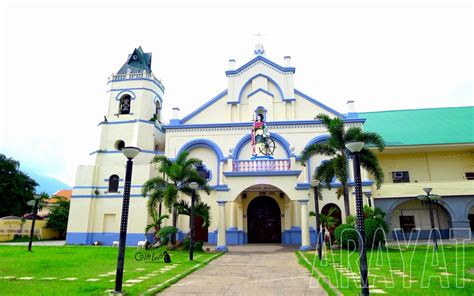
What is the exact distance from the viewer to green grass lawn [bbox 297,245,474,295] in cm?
734

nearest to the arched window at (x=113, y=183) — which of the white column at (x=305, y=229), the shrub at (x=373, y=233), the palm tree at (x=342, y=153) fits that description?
the white column at (x=305, y=229)

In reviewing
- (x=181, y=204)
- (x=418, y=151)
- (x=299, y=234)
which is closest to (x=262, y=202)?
(x=299, y=234)

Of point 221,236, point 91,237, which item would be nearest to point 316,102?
point 221,236

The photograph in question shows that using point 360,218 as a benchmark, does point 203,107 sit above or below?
above

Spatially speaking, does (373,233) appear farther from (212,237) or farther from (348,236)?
(212,237)

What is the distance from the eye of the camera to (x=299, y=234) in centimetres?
2153

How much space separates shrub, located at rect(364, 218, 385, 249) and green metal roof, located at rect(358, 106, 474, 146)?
9.54 metres

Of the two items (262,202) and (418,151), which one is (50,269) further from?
(418,151)

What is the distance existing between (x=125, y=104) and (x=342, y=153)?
18.7 metres

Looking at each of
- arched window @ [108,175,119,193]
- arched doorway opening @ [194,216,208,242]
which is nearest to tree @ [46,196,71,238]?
arched window @ [108,175,119,193]

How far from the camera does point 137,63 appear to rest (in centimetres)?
2903

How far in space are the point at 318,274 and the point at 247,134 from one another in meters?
14.8

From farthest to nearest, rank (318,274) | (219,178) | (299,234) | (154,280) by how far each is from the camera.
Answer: (219,178)
(299,234)
(318,274)
(154,280)

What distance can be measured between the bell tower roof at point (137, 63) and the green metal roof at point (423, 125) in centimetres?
2037
